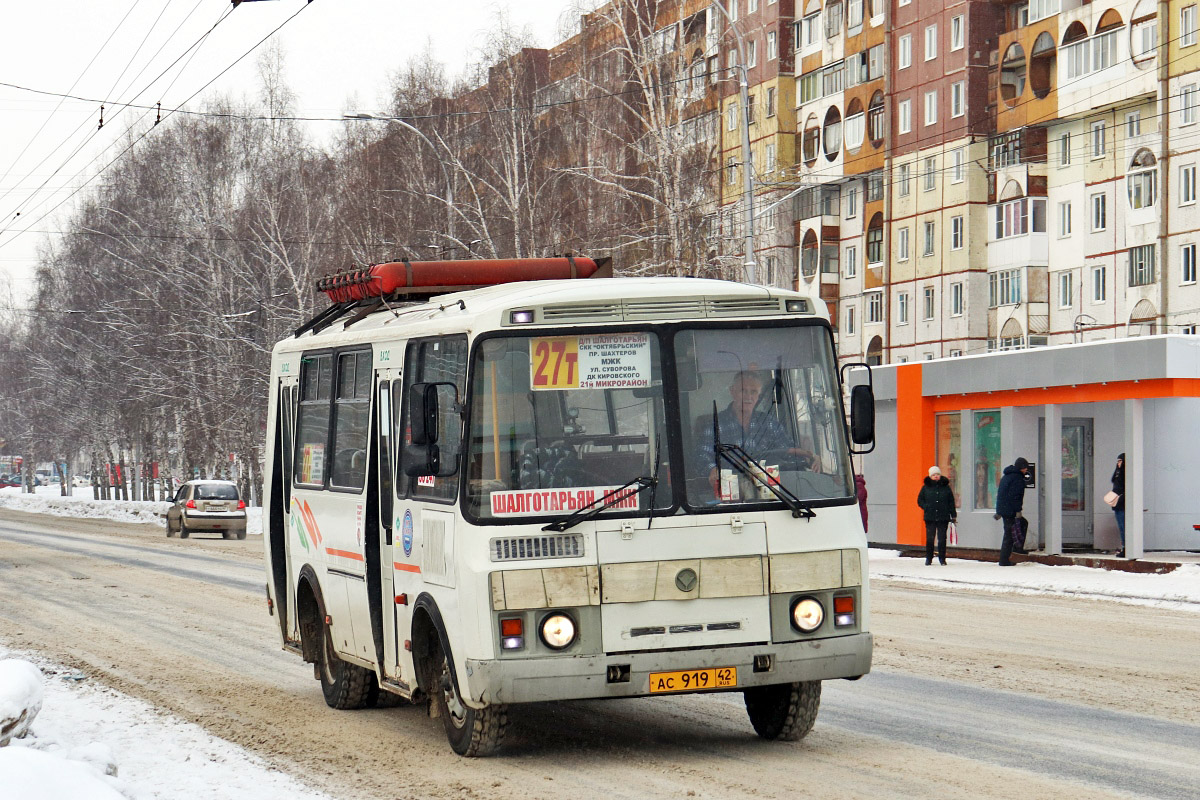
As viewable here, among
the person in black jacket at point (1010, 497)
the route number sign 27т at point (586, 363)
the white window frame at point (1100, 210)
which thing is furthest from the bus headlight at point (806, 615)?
the white window frame at point (1100, 210)

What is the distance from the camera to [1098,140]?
52.2 m

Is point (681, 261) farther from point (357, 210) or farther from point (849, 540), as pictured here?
point (849, 540)

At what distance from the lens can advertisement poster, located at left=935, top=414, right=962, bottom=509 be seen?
3022 cm

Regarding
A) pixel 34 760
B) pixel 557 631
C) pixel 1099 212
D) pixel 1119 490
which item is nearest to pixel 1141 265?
pixel 1099 212

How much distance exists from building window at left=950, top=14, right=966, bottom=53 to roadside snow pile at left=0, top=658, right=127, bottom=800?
2028 inches

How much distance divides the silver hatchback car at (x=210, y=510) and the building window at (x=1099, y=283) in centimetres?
2602

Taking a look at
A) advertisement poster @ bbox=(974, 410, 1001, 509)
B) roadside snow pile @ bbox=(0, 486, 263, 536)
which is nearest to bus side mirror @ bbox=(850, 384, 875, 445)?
advertisement poster @ bbox=(974, 410, 1001, 509)

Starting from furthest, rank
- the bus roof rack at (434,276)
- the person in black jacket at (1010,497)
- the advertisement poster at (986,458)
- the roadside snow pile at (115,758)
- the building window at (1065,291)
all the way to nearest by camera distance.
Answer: the building window at (1065,291), the advertisement poster at (986,458), the person in black jacket at (1010,497), the bus roof rack at (434,276), the roadside snow pile at (115,758)

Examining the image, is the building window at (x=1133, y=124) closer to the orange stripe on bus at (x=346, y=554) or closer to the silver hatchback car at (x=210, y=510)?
the silver hatchback car at (x=210, y=510)

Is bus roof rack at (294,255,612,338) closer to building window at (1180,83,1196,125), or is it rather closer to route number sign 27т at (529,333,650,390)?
route number sign 27т at (529,333,650,390)

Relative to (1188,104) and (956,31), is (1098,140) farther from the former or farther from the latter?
(956,31)

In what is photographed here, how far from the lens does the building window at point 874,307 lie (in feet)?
207

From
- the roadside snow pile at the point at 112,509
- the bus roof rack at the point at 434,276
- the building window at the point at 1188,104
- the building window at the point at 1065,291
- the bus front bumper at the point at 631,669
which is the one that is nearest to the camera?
the bus front bumper at the point at 631,669

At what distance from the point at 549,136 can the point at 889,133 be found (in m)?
17.3
